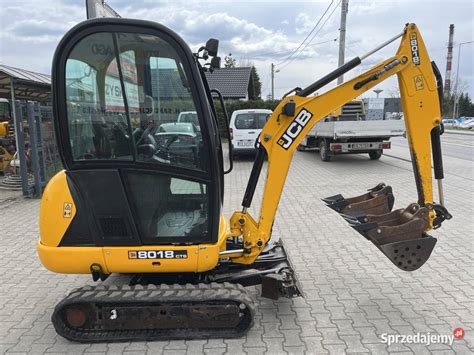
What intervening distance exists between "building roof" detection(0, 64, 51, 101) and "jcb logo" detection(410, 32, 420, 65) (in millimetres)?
9215

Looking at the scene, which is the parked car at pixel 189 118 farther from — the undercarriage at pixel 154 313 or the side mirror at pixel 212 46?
the undercarriage at pixel 154 313

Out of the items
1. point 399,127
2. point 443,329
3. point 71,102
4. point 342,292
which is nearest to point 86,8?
point 71,102

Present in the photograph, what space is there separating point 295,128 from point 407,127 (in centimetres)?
102

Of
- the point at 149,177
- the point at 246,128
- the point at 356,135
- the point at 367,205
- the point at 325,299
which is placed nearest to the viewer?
the point at 149,177

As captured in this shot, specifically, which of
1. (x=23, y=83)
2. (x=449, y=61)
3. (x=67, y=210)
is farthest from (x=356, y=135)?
(x=449, y=61)

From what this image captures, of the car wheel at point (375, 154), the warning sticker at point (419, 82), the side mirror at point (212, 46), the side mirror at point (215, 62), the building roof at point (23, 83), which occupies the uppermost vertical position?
the building roof at point (23, 83)

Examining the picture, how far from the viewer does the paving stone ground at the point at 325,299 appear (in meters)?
3.02

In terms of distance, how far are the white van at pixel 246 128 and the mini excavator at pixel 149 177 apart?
34.4 feet

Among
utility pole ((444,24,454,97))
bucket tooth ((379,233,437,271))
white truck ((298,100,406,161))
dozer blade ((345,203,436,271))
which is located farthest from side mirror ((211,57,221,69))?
utility pole ((444,24,454,97))

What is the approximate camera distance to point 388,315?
3.44 meters

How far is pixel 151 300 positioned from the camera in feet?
9.59

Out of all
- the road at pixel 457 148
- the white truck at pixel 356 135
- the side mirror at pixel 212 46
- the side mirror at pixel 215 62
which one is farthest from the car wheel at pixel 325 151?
the side mirror at pixel 212 46

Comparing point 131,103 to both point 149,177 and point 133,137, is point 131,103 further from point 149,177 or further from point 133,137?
point 149,177

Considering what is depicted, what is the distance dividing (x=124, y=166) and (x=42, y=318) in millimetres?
1680
